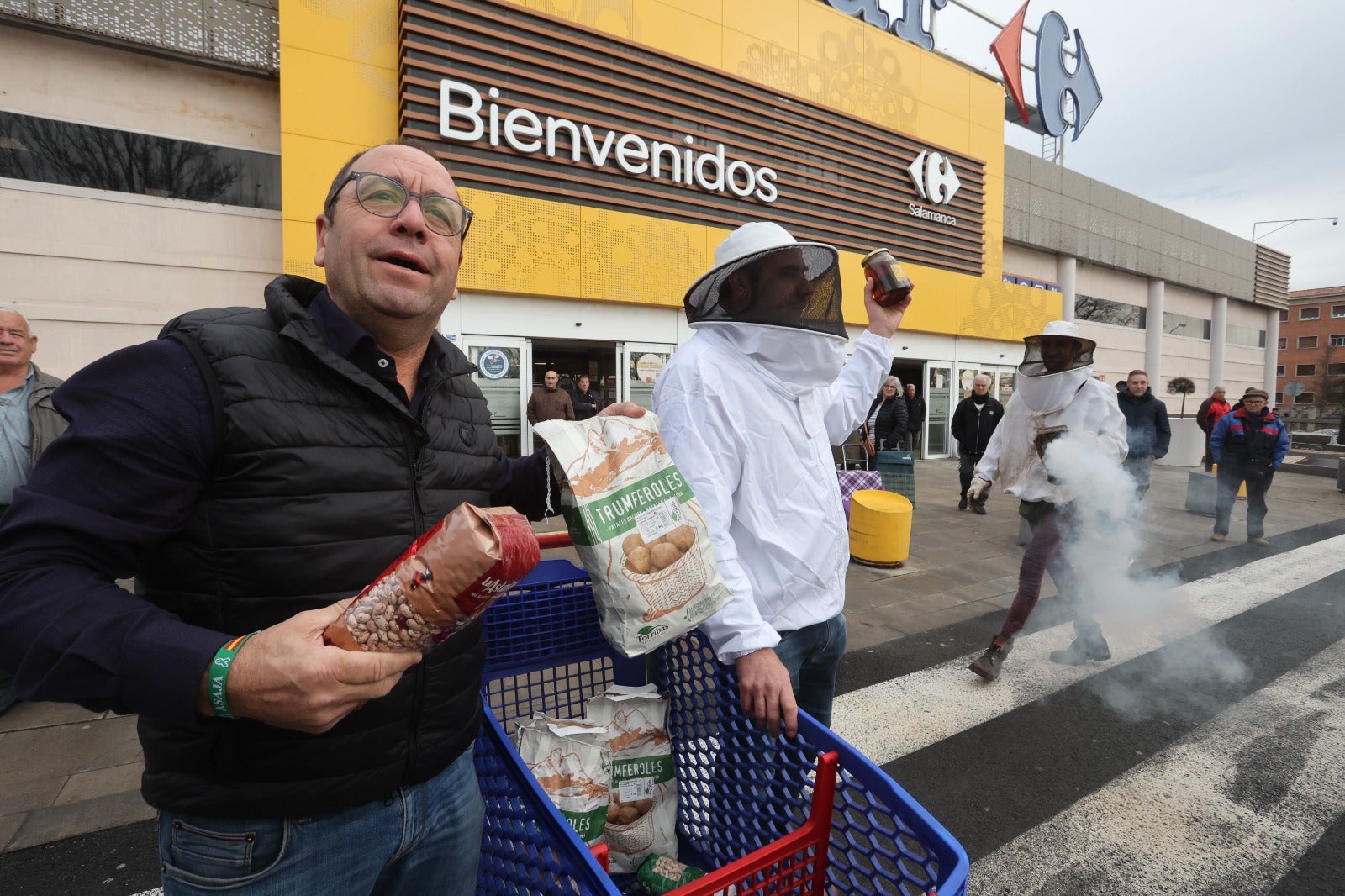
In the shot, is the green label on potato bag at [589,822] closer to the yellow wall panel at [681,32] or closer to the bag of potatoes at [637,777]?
the bag of potatoes at [637,777]

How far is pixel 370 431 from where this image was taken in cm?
118

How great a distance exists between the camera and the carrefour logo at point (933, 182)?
15477 millimetres

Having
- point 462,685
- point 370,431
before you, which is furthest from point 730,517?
point 370,431

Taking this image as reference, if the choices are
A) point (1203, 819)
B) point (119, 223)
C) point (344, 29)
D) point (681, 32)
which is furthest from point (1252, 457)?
point (119, 223)

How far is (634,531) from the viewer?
1363 millimetres

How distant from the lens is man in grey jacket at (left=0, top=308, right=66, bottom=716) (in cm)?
321

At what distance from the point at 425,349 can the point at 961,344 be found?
1748 cm

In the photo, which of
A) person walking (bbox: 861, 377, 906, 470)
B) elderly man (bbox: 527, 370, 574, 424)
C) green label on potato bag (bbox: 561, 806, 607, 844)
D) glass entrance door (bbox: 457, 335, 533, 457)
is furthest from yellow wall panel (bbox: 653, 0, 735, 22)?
green label on potato bag (bbox: 561, 806, 607, 844)

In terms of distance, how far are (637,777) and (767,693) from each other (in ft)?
1.51

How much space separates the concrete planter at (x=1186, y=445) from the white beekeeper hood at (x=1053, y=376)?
16.1m

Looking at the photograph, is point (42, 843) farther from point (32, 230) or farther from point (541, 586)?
point (32, 230)

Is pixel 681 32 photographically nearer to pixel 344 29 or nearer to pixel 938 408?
pixel 344 29

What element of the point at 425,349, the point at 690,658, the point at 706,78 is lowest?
the point at 690,658

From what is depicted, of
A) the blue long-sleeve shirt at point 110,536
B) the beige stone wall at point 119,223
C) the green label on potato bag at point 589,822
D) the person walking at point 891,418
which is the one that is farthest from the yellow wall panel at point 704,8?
the green label on potato bag at point 589,822
